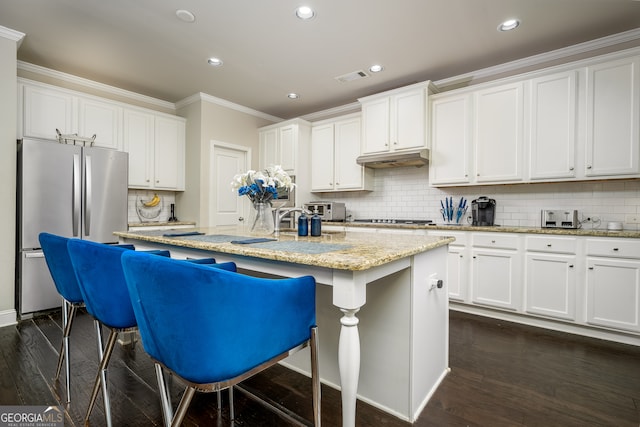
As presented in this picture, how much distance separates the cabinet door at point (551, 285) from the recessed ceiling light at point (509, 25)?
210cm

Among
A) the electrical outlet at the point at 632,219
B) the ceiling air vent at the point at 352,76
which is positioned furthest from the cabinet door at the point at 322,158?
the electrical outlet at the point at 632,219

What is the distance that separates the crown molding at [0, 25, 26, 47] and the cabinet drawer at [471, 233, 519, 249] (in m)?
4.88

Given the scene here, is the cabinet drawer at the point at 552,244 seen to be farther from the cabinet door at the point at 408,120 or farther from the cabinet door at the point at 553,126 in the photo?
the cabinet door at the point at 408,120

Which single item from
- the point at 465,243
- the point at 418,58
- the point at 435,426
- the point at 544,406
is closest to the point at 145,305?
the point at 435,426

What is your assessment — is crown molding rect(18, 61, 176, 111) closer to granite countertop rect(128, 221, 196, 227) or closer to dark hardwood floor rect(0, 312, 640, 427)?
granite countertop rect(128, 221, 196, 227)

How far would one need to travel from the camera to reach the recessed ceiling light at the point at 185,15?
2.58m

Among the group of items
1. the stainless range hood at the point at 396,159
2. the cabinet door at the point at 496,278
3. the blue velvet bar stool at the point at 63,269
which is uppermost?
the stainless range hood at the point at 396,159

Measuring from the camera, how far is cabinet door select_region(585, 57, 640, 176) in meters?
2.62

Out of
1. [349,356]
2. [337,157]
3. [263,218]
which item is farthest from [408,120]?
[349,356]

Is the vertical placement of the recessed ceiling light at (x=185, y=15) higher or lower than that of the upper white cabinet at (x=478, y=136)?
higher

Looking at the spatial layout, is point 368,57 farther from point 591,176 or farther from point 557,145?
point 591,176

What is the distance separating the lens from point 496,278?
10.0 ft

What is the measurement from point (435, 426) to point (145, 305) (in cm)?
146

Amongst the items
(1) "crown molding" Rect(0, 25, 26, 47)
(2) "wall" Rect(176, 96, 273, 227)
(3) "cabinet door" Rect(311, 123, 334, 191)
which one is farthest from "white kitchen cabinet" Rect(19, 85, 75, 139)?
(3) "cabinet door" Rect(311, 123, 334, 191)
